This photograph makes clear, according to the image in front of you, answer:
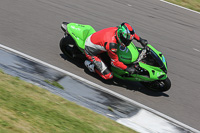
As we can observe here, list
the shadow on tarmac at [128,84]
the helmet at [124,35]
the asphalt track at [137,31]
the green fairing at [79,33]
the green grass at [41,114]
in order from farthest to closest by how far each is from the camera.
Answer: the green fairing at [79,33] → the shadow on tarmac at [128,84] → the asphalt track at [137,31] → the helmet at [124,35] → the green grass at [41,114]

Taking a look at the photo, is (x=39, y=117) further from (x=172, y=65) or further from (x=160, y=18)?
(x=160, y=18)

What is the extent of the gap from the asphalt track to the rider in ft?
1.23

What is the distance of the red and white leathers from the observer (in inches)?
302

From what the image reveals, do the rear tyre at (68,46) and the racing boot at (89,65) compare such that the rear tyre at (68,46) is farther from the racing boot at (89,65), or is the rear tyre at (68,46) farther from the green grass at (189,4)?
the green grass at (189,4)

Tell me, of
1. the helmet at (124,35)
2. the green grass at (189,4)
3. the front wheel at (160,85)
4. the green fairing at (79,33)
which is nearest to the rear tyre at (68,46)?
the green fairing at (79,33)

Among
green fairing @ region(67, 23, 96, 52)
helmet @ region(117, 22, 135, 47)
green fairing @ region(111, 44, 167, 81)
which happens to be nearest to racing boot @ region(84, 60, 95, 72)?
green fairing @ region(67, 23, 96, 52)

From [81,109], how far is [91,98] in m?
0.93

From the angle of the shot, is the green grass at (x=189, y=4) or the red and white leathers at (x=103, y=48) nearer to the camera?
the red and white leathers at (x=103, y=48)

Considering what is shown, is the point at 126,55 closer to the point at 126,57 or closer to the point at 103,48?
the point at 126,57

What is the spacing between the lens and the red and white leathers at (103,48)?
768 centimetres

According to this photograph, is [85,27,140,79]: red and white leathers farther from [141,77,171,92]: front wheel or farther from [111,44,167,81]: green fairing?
[141,77,171,92]: front wheel

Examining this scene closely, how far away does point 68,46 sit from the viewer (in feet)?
28.9

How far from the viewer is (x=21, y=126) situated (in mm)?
5098

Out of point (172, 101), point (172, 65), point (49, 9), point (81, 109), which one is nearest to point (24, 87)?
point (81, 109)
